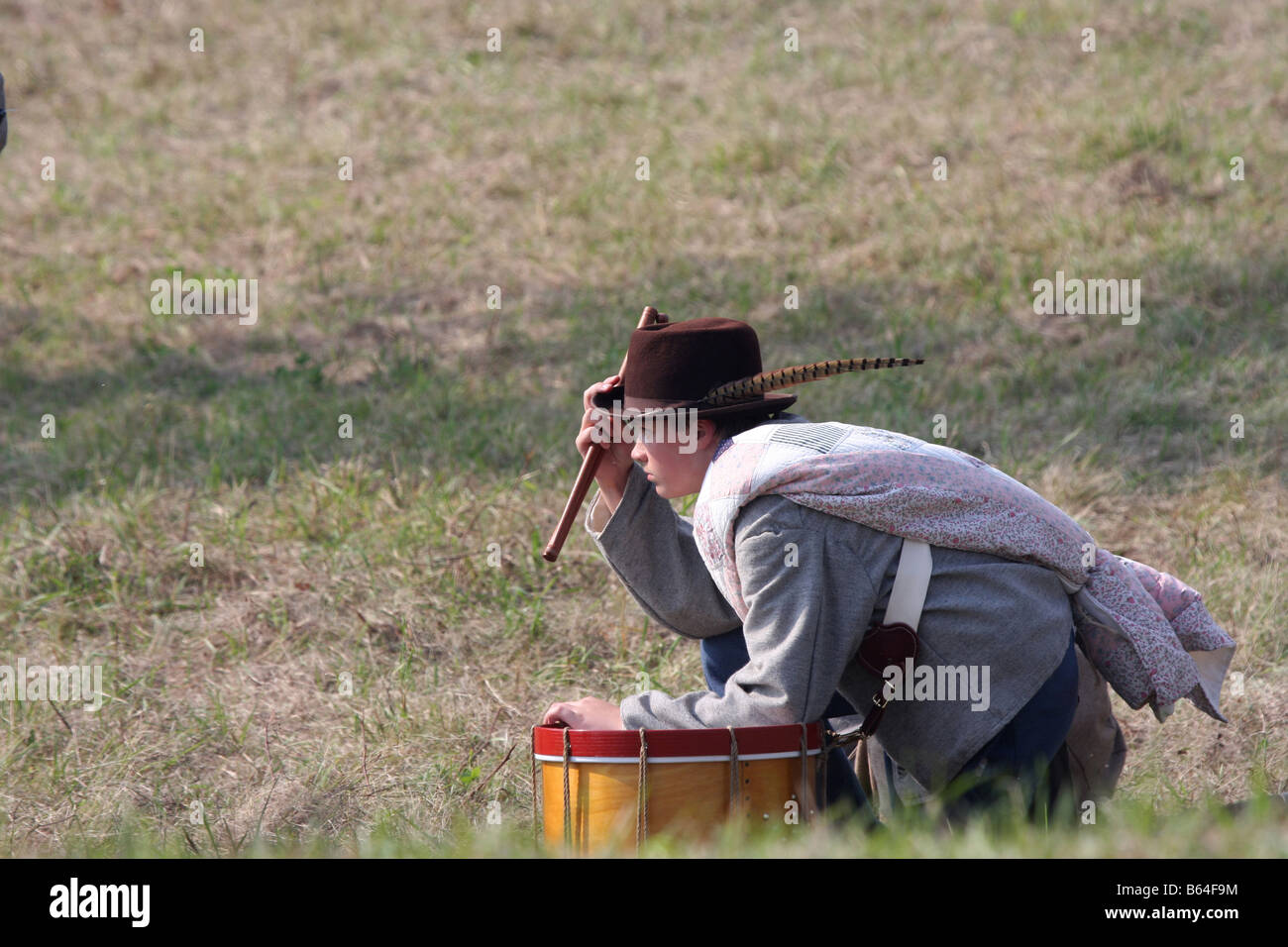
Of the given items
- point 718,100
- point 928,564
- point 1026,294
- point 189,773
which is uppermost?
point 718,100

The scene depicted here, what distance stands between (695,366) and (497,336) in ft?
15.5

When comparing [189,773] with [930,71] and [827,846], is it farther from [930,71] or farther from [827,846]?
[930,71]

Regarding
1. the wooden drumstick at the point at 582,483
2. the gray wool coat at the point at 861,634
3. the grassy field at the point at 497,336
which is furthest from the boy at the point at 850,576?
the grassy field at the point at 497,336

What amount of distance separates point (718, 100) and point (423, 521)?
5618mm

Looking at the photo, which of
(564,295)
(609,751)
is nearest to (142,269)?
(564,295)

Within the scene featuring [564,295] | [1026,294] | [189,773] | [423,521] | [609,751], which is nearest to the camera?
[609,751]

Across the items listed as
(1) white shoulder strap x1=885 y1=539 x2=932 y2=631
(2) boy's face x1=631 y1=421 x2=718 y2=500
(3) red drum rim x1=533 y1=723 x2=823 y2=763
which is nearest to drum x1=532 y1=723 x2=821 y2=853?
(3) red drum rim x1=533 y1=723 x2=823 y2=763

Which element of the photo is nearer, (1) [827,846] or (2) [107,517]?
(1) [827,846]

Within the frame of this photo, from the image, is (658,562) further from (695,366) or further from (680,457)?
(695,366)

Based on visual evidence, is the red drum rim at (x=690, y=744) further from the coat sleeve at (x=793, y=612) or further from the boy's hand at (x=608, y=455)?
the boy's hand at (x=608, y=455)

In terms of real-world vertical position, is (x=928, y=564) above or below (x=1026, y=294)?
below

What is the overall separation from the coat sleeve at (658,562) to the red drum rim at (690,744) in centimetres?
60

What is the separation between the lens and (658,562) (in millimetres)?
3176

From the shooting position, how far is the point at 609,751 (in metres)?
2.58
